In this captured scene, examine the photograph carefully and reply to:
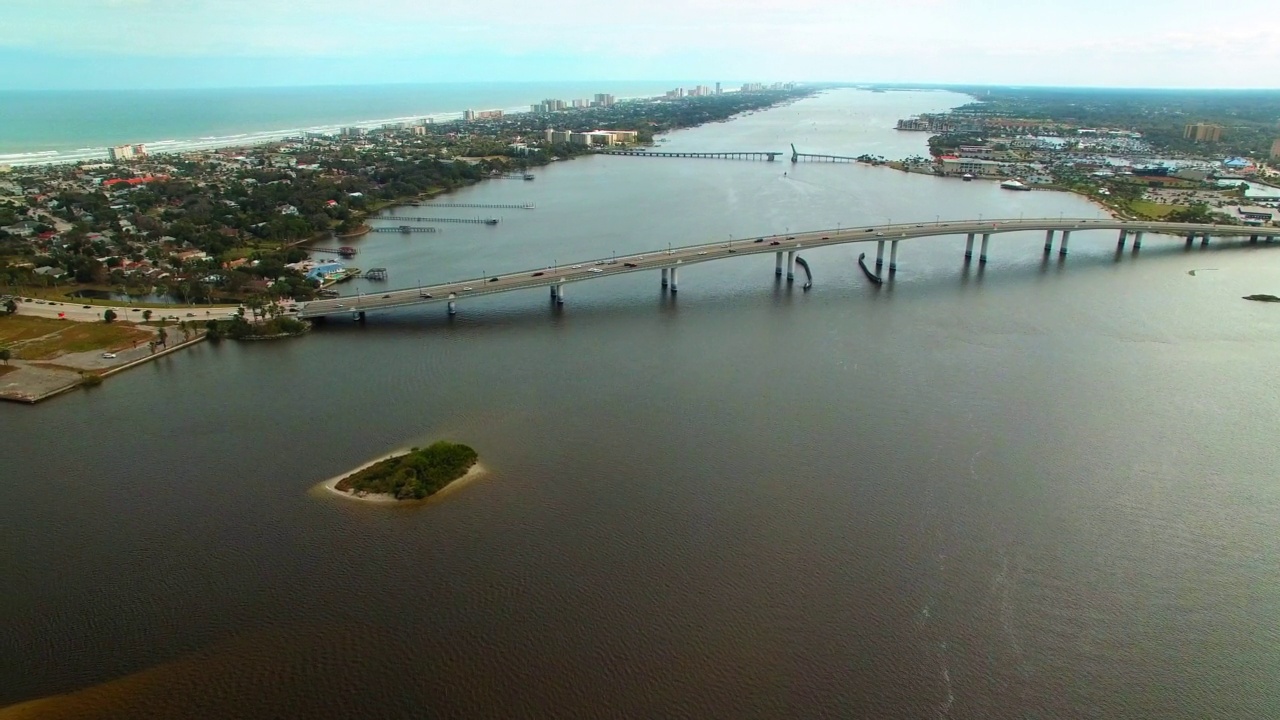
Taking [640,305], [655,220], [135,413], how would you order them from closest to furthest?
[135,413] < [640,305] < [655,220]

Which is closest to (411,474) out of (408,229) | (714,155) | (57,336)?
(57,336)

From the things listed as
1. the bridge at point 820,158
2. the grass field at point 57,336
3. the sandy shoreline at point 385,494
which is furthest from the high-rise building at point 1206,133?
the grass field at point 57,336

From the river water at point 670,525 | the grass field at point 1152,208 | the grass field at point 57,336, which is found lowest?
the river water at point 670,525

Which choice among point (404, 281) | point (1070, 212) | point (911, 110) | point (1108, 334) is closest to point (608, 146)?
point (1070, 212)

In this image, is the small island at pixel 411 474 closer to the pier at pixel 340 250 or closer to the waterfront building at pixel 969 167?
the pier at pixel 340 250

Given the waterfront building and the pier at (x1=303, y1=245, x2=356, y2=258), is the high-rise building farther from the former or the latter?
the pier at (x1=303, y1=245, x2=356, y2=258)

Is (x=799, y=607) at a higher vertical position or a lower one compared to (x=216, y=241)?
lower

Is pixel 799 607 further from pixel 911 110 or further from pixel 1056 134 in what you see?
pixel 911 110

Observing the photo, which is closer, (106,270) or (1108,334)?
(1108,334)
